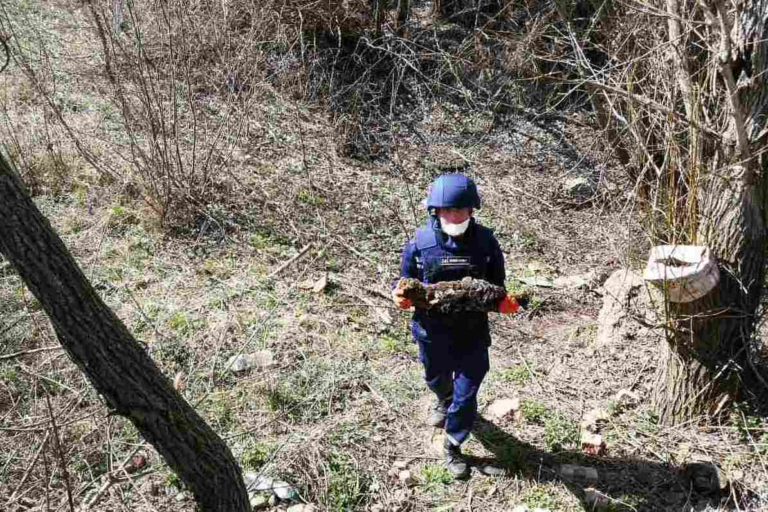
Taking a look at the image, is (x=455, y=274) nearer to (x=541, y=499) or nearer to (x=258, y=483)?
(x=541, y=499)

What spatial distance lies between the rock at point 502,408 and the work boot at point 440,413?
11.5 inches

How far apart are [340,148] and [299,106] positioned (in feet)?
2.82

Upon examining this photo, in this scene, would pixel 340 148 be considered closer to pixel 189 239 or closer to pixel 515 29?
pixel 189 239

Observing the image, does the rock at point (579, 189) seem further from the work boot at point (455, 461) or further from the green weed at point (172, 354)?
the green weed at point (172, 354)

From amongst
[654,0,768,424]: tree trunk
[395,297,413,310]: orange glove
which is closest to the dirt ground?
[654,0,768,424]: tree trunk

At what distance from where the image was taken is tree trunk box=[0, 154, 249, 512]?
184 cm

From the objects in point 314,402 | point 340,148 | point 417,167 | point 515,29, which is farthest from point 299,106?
point 314,402

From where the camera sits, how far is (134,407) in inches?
85.0

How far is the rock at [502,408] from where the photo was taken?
3.68m

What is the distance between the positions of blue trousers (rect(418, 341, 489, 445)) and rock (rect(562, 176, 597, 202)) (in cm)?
420

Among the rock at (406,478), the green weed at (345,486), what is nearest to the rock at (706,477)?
the rock at (406,478)

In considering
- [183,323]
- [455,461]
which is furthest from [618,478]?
[183,323]

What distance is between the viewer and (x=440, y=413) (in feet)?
11.8

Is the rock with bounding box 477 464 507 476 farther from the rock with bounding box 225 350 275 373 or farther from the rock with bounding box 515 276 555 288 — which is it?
the rock with bounding box 515 276 555 288
